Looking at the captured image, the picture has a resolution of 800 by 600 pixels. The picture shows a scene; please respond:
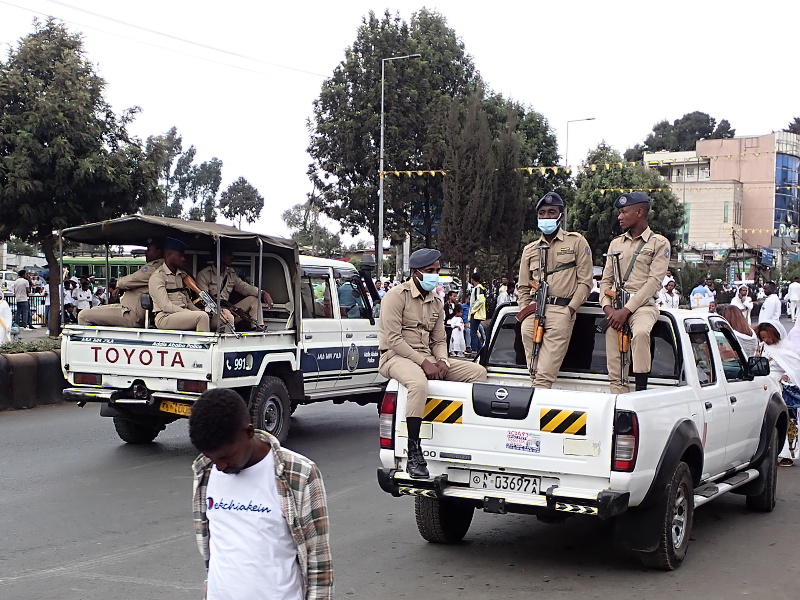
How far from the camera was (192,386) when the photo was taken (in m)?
9.53

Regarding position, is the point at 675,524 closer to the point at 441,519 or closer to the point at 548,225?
the point at 441,519

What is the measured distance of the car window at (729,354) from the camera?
7.26m

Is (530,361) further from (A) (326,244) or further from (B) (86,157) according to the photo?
(A) (326,244)

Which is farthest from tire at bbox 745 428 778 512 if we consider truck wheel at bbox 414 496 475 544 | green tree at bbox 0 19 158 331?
green tree at bbox 0 19 158 331

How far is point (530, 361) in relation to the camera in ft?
23.6

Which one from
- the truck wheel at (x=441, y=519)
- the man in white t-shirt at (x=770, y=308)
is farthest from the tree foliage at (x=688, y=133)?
the truck wheel at (x=441, y=519)

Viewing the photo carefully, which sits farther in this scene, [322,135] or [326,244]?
[326,244]

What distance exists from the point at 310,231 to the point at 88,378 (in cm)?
7860

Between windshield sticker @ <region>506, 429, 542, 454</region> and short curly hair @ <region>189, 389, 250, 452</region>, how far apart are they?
3089mm

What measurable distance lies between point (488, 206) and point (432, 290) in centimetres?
3217

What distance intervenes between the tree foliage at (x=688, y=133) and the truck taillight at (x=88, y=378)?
96970 millimetres

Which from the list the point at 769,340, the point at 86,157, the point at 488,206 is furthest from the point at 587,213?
the point at 769,340

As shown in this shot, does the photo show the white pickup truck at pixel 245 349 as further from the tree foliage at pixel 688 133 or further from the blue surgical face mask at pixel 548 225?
the tree foliage at pixel 688 133

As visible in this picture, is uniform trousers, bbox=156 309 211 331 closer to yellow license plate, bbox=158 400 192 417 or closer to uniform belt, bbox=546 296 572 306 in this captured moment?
yellow license plate, bbox=158 400 192 417
